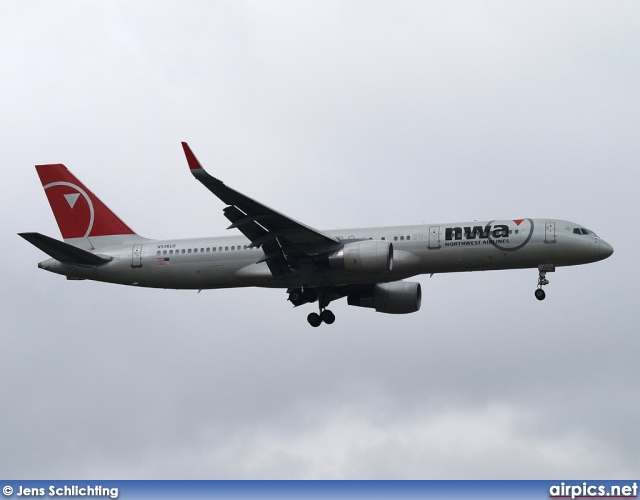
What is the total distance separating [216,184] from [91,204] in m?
13.8

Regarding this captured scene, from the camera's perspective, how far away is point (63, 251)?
56344mm

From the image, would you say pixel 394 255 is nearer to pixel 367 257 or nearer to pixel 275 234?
pixel 367 257

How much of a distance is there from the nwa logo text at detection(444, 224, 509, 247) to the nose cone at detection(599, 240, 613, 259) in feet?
13.9

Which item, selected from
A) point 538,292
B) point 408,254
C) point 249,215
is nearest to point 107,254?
point 249,215

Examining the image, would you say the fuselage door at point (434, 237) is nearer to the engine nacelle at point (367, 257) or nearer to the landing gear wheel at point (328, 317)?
the engine nacelle at point (367, 257)

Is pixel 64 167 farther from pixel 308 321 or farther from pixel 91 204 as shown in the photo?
pixel 308 321

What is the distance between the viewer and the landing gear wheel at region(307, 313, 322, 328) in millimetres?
58406

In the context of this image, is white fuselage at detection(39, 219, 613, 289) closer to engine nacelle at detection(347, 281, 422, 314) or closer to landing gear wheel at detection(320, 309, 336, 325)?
landing gear wheel at detection(320, 309, 336, 325)

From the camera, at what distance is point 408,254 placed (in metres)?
53.8

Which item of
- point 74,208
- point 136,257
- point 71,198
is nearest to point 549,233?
point 136,257

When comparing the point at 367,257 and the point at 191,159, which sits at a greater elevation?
the point at 191,159

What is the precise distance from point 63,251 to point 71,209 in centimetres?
493

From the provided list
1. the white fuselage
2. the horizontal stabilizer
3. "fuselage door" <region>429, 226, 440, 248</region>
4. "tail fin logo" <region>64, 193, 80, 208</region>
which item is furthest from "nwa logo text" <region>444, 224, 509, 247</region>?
"tail fin logo" <region>64, 193, 80, 208</region>

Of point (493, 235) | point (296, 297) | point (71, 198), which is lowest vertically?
point (296, 297)
